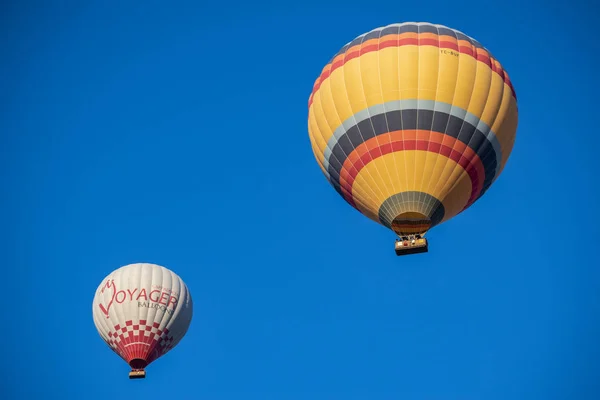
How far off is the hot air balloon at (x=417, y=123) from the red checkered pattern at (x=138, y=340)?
7513 mm

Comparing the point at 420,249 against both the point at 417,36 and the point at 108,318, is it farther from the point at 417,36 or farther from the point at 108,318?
the point at 108,318

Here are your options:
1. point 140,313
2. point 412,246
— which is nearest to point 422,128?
point 412,246

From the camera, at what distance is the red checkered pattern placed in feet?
94.8

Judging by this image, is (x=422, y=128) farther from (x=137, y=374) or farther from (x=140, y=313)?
(x=137, y=374)

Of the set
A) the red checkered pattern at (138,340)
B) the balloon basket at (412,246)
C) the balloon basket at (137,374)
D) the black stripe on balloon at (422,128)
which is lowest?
the balloon basket at (412,246)

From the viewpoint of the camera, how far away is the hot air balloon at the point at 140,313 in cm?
2898

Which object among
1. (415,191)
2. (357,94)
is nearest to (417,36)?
(357,94)

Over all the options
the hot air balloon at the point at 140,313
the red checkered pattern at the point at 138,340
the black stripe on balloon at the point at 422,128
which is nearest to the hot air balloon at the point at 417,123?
the black stripe on balloon at the point at 422,128

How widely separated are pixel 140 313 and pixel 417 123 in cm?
990

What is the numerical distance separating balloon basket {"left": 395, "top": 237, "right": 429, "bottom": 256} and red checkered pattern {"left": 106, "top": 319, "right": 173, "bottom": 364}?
321 inches

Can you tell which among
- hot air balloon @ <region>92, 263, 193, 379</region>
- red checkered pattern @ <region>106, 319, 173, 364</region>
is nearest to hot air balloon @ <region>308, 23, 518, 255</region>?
hot air balloon @ <region>92, 263, 193, 379</region>

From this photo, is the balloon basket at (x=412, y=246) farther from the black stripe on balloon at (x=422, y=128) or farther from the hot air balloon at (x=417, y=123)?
the black stripe on balloon at (x=422, y=128)

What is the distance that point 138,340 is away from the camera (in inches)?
1137

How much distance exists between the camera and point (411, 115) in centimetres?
2402
